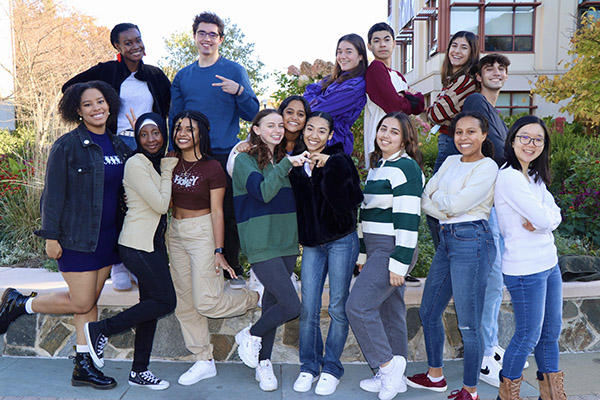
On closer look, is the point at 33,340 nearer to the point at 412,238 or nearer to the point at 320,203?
the point at 320,203

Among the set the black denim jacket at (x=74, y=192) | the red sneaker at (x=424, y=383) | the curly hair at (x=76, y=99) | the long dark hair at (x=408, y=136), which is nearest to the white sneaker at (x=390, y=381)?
the red sneaker at (x=424, y=383)

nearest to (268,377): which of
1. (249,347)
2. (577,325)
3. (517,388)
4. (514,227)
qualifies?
(249,347)

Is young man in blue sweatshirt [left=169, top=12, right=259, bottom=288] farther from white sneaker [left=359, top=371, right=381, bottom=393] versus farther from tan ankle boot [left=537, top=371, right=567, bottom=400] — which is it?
tan ankle boot [left=537, top=371, right=567, bottom=400]

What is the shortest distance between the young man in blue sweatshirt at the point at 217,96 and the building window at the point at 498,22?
19906 mm

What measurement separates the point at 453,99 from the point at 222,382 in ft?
9.55

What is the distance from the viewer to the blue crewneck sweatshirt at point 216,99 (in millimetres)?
Answer: 4449

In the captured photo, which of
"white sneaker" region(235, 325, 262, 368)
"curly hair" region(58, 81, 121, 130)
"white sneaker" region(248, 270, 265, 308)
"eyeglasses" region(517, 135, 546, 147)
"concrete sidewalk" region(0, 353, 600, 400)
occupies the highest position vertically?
"curly hair" region(58, 81, 121, 130)

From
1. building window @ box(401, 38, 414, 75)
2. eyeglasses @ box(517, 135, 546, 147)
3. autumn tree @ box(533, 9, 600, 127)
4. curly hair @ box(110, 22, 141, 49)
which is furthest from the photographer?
Answer: building window @ box(401, 38, 414, 75)

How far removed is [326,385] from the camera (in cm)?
363

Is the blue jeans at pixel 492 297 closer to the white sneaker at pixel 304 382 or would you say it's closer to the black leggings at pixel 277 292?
the white sneaker at pixel 304 382

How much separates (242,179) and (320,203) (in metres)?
0.58

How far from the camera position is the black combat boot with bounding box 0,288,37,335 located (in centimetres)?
404

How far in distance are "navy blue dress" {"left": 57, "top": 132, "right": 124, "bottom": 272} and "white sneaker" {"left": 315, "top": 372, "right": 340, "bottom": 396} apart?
1774 millimetres

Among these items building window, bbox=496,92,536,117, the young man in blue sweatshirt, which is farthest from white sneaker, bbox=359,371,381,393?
building window, bbox=496,92,536,117
